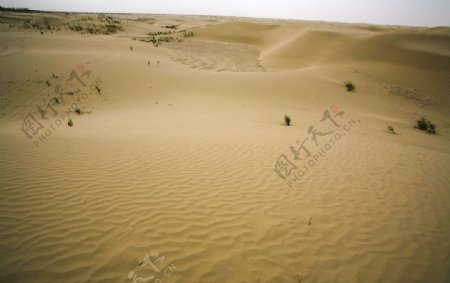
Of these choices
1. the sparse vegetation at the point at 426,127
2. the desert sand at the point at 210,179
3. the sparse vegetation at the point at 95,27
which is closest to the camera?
the desert sand at the point at 210,179

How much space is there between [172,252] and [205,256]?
41 cm

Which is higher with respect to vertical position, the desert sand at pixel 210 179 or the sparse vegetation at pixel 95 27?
the sparse vegetation at pixel 95 27

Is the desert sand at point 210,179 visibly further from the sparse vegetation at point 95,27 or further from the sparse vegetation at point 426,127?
the sparse vegetation at point 95,27

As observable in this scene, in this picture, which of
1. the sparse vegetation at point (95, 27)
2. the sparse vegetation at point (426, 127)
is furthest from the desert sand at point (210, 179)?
the sparse vegetation at point (95, 27)

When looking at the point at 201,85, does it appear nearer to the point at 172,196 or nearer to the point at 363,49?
the point at 172,196

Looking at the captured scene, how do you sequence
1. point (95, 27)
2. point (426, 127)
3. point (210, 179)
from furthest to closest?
point (95, 27), point (426, 127), point (210, 179)

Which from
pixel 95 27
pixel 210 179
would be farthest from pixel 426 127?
pixel 95 27

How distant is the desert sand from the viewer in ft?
10.2

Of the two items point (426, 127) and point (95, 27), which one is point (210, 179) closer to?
point (426, 127)

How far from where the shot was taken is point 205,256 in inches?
123

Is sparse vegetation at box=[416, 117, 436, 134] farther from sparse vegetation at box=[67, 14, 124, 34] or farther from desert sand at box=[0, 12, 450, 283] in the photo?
sparse vegetation at box=[67, 14, 124, 34]

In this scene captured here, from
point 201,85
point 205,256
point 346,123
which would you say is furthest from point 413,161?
point 201,85

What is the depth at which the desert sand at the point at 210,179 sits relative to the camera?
10.2ft

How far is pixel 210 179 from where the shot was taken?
16.0ft
